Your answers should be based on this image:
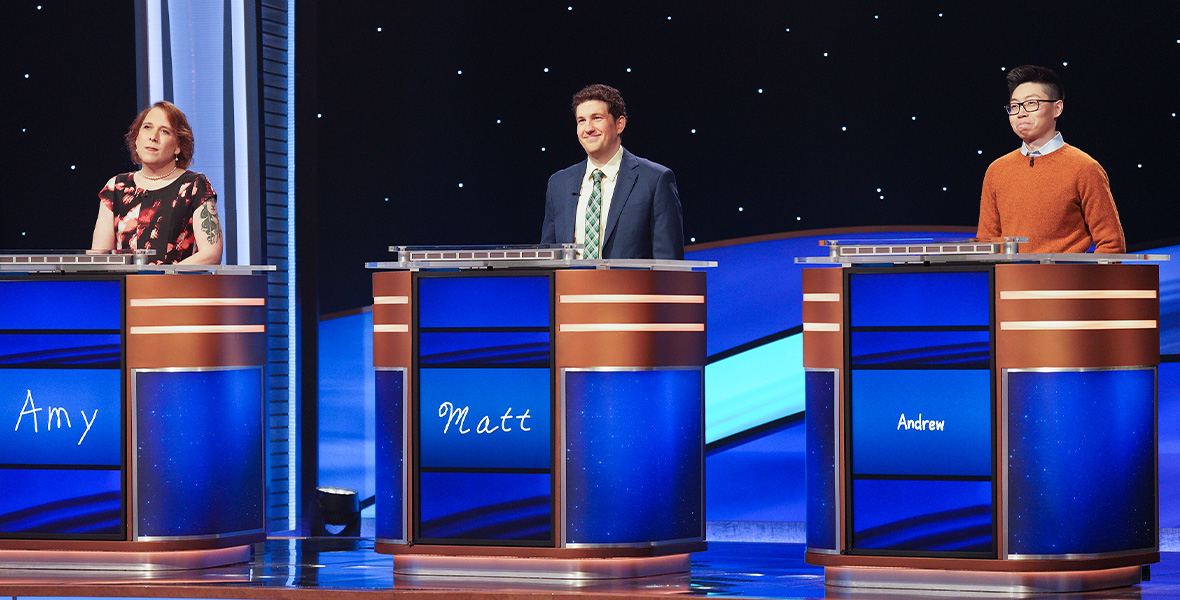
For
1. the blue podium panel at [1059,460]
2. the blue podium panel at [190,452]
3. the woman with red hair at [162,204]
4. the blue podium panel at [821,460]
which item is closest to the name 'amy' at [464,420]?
the blue podium panel at [190,452]

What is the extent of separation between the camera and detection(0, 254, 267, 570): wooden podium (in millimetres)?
5699

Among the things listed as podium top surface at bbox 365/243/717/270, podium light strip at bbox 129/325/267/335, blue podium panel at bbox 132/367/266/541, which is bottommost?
blue podium panel at bbox 132/367/266/541

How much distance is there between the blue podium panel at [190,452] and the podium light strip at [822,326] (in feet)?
7.39

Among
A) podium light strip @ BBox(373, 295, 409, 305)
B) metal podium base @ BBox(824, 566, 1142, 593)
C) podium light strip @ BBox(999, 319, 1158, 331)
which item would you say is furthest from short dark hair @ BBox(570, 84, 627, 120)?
metal podium base @ BBox(824, 566, 1142, 593)

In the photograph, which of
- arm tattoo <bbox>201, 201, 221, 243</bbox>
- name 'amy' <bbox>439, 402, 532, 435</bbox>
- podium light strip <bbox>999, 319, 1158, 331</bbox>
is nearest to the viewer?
podium light strip <bbox>999, 319, 1158, 331</bbox>

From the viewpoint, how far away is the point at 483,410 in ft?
18.0

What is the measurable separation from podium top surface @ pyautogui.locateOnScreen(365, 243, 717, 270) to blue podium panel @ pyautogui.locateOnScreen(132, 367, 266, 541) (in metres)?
0.92

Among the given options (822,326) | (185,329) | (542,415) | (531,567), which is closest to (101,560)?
(185,329)

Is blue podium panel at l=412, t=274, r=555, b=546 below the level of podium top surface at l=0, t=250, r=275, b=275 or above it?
below

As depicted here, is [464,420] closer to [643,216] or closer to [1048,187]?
[643,216]

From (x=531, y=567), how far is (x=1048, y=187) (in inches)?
91.5

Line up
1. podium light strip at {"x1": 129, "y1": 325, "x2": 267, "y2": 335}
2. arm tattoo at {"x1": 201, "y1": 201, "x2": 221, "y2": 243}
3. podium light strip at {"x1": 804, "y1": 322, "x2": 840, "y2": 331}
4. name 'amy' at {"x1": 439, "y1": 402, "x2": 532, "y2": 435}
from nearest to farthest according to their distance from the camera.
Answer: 1. podium light strip at {"x1": 804, "y1": 322, "x2": 840, "y2": 331}
2. name 'amy' at {"x1": 439, "y1": 402, "x2": 532, "y2": 435}
3. podium light strip at {"x1": 129, "y1": 325, "x2": 267, "y2": 335}
4. arm tattoo at {"x1": 201, "y1": 201, "x2": 221, "y2": 243}

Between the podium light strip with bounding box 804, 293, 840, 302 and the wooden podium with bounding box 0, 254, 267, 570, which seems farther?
the wooden podium with bounding box 0, 254, 267, 570

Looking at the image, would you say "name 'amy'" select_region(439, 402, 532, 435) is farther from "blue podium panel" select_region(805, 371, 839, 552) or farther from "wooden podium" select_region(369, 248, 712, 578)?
"blue podium panel" select_region(805, 371, 839, 552)
